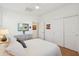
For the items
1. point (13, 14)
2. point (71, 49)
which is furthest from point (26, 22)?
point (71, 49)

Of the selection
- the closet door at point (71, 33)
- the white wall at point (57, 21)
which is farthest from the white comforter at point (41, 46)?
the closet door at point (71, 33)

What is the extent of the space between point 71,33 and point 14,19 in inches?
38.8

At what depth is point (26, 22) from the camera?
147 centimetres

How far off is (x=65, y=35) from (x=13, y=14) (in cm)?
95

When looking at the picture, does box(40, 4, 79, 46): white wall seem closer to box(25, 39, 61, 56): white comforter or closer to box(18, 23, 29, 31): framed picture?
box(25, 39, 61, 56): white comforter

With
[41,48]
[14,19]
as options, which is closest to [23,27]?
[14,19]

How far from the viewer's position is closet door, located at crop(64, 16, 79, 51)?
1309mm

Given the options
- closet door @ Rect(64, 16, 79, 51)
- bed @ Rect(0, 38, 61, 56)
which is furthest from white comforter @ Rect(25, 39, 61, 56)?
closet door @ Rect(64, 16, 79, 51)

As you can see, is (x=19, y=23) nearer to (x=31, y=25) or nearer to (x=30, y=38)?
(x=31, y=25)

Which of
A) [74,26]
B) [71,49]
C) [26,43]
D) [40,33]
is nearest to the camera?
[74,26]

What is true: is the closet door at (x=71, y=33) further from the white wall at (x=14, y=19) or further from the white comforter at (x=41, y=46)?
the white wall at (x=14, y=19)

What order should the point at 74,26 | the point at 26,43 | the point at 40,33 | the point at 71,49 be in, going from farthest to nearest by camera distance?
1. the point at 26,43
2. the point at 40,33
3. the point at 71,49
4. the point at 74,26

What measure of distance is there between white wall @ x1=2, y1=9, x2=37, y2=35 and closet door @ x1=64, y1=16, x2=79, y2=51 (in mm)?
584

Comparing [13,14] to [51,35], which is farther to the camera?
[51,35]
